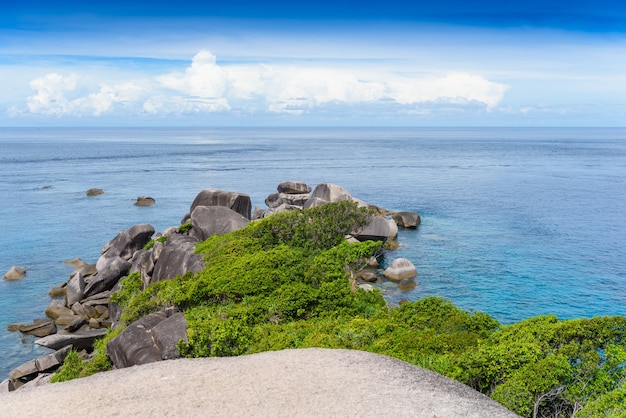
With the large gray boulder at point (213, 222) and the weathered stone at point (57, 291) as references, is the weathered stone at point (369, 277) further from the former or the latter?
the weathered stone at point (57, 291)

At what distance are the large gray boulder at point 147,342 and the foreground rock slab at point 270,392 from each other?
2.44 m

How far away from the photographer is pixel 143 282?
34.8 m

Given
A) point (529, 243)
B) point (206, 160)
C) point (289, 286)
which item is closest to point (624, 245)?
point (529, 243)

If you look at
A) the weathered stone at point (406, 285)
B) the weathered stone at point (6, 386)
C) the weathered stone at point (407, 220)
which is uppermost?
the weathered stone at point (407, 220)

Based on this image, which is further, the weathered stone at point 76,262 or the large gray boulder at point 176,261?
the weathered stone at point 76,262

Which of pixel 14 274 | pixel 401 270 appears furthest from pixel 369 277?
pixel 14 274

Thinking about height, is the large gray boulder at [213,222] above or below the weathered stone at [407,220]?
above

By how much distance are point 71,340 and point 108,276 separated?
838 cm

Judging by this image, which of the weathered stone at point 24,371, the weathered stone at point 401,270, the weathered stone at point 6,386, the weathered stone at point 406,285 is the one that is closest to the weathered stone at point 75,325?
the weathered stone at point 24,371

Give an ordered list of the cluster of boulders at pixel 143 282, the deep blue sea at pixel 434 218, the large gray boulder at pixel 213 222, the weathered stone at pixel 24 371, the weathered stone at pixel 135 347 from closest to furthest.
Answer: the weathered stone at pixel 135 347 < the cluster of boulders at pixel 143 282 < the weathered stone at pixel 24 371 < the large gray boulder at pixel 213 222 < the deep blue sea at pixel 434 218

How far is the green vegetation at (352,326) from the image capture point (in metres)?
16.3

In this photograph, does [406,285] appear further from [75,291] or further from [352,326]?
[75,291]

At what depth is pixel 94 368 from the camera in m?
21.5

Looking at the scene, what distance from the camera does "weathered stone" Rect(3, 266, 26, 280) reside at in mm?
42031
